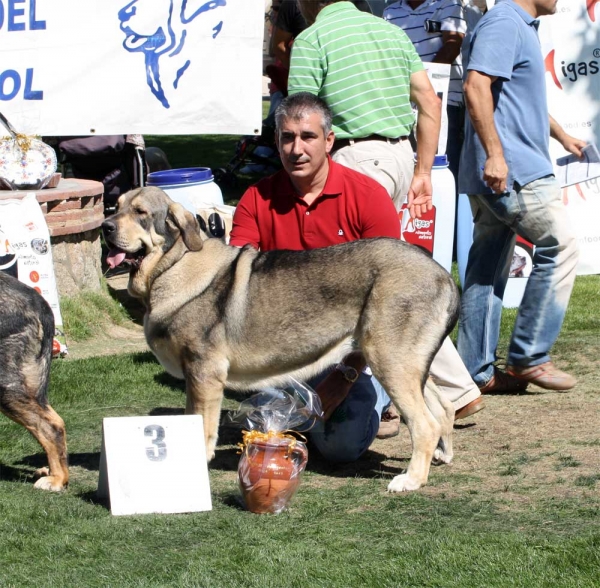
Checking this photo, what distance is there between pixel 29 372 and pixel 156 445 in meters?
0.75

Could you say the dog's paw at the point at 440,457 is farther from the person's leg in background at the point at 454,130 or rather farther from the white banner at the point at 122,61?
the person's leg in background at the point at 454,130

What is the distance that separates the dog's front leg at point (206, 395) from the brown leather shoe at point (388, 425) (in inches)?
47.9

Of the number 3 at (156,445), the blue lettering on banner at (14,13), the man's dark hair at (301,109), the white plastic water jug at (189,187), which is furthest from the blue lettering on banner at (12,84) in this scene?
the number 3 at (156,445)

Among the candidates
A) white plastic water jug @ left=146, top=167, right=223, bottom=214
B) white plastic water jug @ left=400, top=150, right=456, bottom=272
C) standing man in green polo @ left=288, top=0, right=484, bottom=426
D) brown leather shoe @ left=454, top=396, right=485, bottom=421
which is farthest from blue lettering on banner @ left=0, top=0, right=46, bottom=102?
brown leather shoe @ left=454, top=396, right=485, bottom=421

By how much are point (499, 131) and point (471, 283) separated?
101 cm

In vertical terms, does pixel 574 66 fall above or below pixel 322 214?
above

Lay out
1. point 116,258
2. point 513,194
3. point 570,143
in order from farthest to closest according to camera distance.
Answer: point 570,143 < point 513,194 < point 116,258

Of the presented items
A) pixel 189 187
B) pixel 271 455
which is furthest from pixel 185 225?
pixel 189 187

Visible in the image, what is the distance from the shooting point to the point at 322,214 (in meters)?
5.24

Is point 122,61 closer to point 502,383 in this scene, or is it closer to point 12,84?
point 12,84

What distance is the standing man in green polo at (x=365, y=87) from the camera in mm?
6008

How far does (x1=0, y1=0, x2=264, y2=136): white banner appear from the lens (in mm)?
8195

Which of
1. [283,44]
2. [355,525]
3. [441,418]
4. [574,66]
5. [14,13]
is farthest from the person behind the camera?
[283,44]

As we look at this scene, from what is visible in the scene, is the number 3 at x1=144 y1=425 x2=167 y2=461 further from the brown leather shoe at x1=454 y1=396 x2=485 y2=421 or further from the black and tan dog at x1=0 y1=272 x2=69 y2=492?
the brown leather shoe at x1=454 y1=396 x2=485 y2=421
